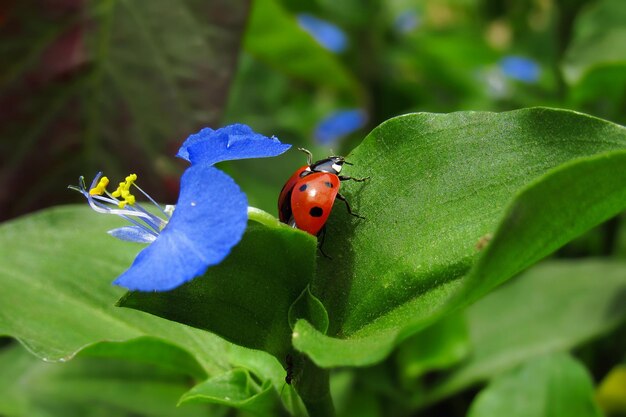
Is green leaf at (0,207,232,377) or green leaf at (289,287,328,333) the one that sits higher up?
green leaf at (289,287,328,333)

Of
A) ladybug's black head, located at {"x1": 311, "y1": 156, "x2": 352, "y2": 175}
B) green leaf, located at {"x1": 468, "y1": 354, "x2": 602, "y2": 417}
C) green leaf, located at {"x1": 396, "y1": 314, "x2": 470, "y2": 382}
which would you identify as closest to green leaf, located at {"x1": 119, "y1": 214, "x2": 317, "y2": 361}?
ladybug's black head, located at {"x1": 311, "y1": 156, "x2": 352, "y2": 175}

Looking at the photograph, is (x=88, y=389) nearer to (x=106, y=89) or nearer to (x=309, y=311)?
(x=106, y=89)

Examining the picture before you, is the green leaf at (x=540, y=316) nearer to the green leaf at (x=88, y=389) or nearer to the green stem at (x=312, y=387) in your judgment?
the green leaf at (x=88, y=389)

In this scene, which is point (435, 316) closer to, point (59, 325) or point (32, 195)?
point (59, 325)

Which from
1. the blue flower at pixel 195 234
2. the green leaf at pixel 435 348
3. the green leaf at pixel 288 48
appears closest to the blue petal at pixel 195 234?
the blue flower at pixel 195 234

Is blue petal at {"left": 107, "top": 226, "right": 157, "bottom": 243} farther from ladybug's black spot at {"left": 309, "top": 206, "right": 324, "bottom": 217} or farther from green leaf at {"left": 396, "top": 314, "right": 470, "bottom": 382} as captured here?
green leaf at {"left": 396, "top": 314, "right": 470, "bottom": 382}

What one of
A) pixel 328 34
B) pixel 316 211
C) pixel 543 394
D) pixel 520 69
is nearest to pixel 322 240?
pixel 316 211

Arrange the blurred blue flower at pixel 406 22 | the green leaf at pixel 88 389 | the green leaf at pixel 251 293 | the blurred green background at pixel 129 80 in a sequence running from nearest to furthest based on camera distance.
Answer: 1. the green leaf at pixel 251 293
2. the green leaf at pixel 88 389
3. the blurred green background at pixel 129 80
4. the blurred blue flower at pixel 406 22
